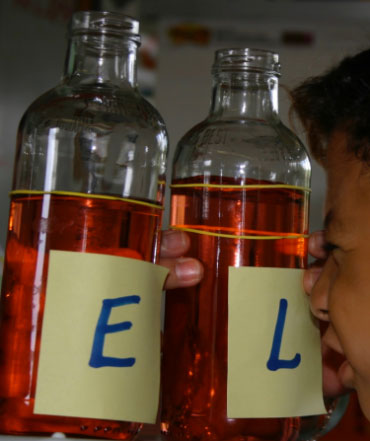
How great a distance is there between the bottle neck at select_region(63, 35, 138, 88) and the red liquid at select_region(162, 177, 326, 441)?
10cm

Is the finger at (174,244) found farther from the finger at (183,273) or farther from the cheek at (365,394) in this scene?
the cheek at (365,394)

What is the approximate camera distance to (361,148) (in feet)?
1.82

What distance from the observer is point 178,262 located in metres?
0.48

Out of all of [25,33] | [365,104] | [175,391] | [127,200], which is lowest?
[175,391]

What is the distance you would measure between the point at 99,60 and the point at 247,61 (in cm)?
11

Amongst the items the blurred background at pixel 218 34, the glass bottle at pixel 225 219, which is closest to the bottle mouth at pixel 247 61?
the glass bottle at pixel 225 219

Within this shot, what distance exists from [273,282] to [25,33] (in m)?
1.05

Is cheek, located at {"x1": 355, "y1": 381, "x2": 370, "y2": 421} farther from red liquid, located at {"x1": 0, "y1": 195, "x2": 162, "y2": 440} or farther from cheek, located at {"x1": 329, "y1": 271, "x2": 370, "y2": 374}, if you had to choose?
red liquid, located at {"x1": 0, "y1": 195, "x2": 162, "y2": 440}

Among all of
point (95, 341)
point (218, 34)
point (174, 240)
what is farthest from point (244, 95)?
point (218, 34)

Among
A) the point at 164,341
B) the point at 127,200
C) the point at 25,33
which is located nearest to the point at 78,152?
the point at 127,200

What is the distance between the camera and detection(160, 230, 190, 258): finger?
503 millimetres

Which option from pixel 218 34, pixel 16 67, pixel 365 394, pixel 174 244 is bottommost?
pixel 365 394

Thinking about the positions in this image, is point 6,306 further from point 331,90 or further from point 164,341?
point 331,90

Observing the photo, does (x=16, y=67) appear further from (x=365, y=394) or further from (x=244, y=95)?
(x=365, y=394)
